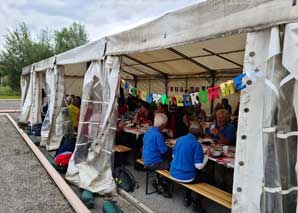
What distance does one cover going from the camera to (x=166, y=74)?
897 centimetres

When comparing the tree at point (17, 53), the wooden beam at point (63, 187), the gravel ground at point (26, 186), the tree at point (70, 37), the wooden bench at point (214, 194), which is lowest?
the gravel ground at point (26, 186)

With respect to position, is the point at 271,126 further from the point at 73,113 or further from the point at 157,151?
the point at 73,113

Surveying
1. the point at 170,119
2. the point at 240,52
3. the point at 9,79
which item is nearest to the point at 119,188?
the point at 170,119

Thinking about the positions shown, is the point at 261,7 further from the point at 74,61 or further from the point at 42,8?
the point at 42,8

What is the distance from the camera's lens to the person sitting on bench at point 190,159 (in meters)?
3.44

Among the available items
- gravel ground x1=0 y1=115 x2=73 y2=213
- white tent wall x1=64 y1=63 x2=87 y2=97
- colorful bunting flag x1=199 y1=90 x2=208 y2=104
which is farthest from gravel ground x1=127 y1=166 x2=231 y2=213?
white tent wall x1=64 y1=63 x2=87 y2=97

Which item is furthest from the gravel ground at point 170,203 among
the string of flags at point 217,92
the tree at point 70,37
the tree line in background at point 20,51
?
the tree at point 70,37

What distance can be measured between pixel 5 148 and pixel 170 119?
438 centimetres

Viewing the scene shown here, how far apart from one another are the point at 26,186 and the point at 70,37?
118ft

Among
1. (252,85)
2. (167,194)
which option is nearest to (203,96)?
(252,85)

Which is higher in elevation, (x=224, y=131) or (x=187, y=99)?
(x=187, y=99)

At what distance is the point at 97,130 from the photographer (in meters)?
4.61

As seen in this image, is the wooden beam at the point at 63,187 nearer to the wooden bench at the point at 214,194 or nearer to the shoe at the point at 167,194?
the shoe at the point at 167,194

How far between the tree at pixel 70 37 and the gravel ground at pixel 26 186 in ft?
101
